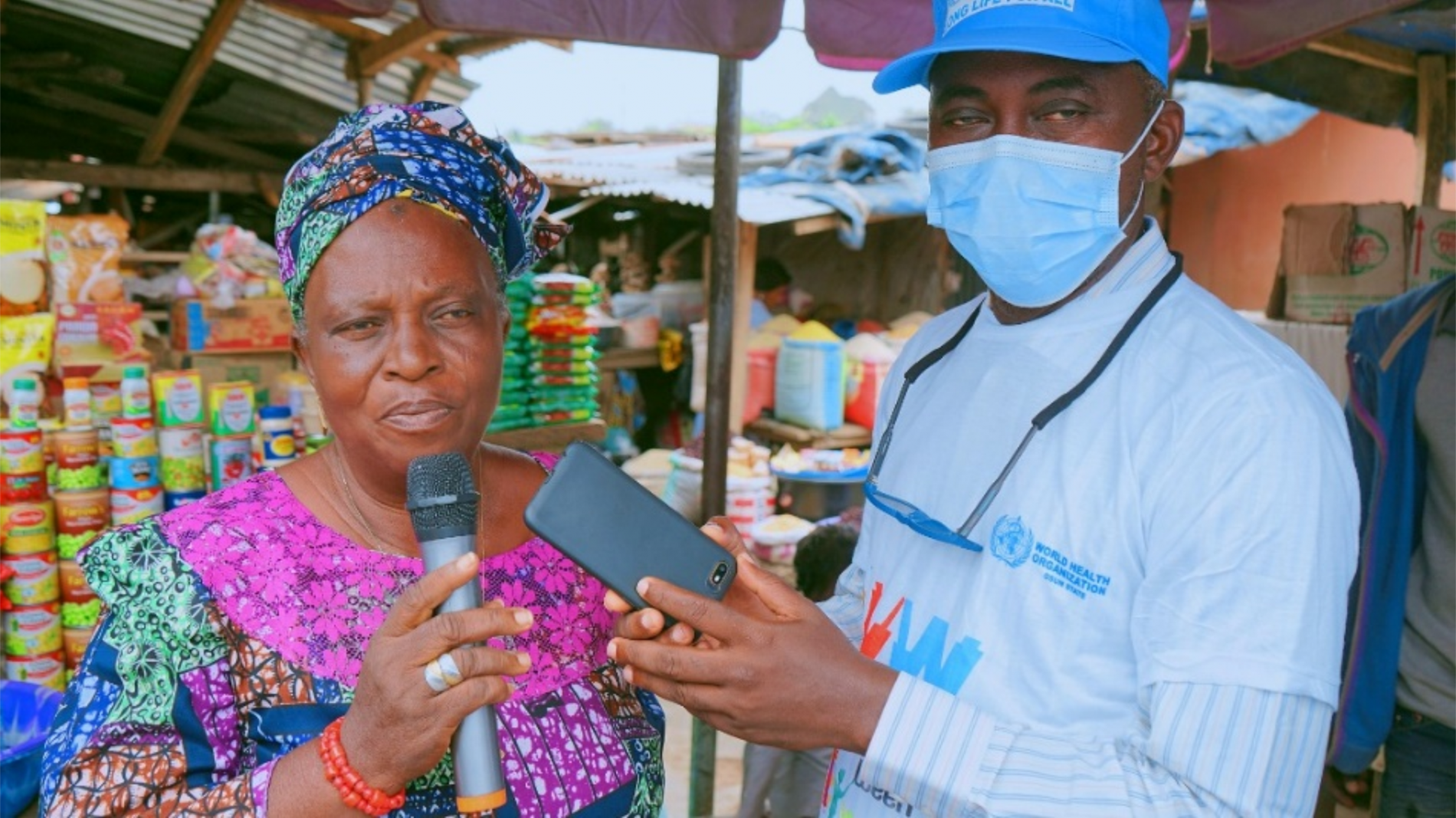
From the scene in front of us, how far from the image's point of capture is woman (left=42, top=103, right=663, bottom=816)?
1241 mm

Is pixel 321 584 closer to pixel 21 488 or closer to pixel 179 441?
pixel 179 441

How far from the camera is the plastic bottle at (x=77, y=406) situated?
3.52m

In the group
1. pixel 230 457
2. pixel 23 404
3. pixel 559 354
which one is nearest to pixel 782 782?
pixel 559 354

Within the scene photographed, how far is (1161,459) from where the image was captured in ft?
4.17

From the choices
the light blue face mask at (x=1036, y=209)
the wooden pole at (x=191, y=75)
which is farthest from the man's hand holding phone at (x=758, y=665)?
the wooden pole at (x=191, y=75)

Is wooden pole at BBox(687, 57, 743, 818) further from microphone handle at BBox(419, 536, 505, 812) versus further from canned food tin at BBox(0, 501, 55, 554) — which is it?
microphone handle at BBox(419, 536, 505, 812)

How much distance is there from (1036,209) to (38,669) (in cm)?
359

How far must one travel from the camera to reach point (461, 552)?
3.55ft

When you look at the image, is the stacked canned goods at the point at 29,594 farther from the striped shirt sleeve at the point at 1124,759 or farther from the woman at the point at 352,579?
the striped shirt sleeve at the point at 1124,759

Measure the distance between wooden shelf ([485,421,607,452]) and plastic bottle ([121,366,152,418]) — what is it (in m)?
1.15

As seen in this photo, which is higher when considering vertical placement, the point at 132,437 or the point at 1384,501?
the point at 1384,501

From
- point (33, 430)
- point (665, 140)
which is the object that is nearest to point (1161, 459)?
point (33, 430)

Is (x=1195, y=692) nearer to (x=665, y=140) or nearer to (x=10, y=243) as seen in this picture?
(x=10, y=243)

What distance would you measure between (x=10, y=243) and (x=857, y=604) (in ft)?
12.6
